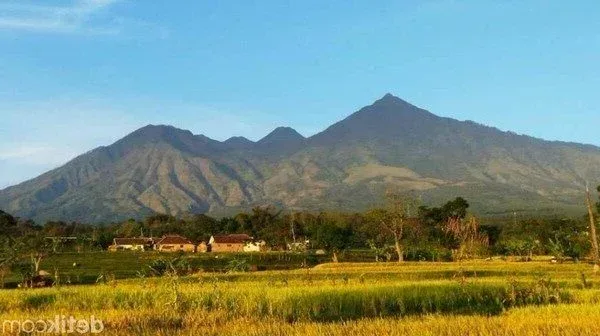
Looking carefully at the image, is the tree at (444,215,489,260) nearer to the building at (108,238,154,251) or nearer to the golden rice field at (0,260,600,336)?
the golden rice field at (0,260,600,336)

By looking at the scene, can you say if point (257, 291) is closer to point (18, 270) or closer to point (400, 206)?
point (18, 270)

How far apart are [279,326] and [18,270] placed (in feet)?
163

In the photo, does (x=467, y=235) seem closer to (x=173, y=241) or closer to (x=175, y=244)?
(x=175, y=244)

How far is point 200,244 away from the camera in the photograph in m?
113

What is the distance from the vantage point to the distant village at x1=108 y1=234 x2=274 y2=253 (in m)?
107

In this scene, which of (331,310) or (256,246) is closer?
(331,310)

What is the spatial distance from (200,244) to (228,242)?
569cm

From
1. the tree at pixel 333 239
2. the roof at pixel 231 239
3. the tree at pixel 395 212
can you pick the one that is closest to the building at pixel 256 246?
the roof at pixel 231 239

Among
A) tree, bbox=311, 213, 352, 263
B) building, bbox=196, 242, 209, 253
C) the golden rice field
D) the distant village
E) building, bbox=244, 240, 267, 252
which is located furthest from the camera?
building, bbox=196, 242, 209, 253

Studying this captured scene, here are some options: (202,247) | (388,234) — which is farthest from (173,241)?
(388,234)

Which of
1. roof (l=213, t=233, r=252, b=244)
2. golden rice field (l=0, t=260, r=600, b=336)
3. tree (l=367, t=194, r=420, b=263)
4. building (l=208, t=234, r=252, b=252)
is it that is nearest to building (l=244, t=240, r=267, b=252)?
building (l=208, t=234, r=252, b=252)

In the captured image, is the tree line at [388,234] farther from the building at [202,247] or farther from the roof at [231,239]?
the building at [202,247]

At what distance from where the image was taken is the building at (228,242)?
363 feet

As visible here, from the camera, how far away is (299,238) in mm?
101438
